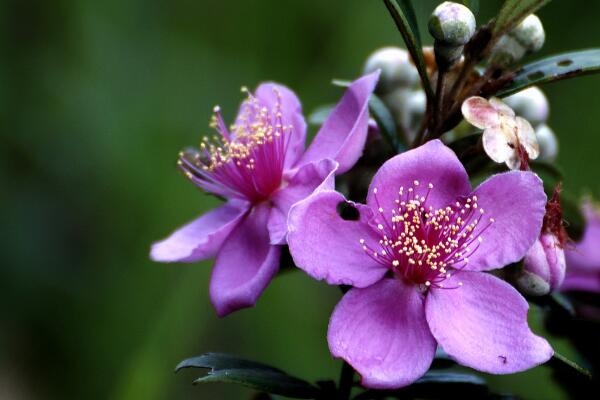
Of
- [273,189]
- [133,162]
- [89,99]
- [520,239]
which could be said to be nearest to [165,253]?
[273,189]

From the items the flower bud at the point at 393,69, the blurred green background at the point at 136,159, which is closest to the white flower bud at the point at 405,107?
the flower bud at the point at 393,69

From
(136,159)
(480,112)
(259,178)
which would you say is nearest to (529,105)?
(480,112)

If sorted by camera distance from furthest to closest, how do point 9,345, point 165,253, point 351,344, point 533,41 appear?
point 9,345 < point 165,253 < point 533,41 < point 351,344

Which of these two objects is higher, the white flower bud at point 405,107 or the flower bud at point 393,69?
the flower bud at point 393,69

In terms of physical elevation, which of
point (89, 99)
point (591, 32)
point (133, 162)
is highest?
point (89, 99)

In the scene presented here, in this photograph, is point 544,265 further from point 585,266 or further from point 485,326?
point 585,266

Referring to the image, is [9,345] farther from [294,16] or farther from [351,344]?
[351,344]

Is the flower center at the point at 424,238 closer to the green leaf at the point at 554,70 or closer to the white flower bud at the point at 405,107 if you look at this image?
the green leaf at the point at 554,70
